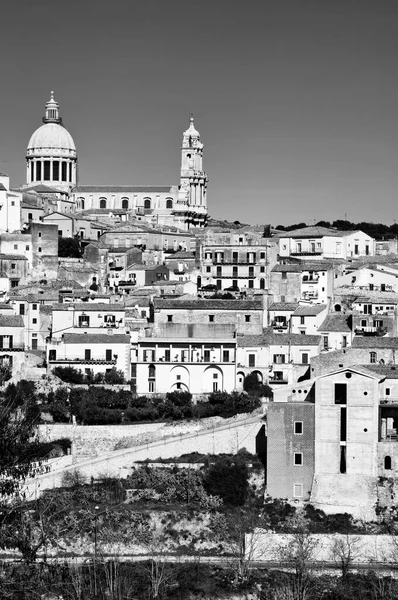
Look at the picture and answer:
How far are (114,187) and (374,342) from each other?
3964 centimetres

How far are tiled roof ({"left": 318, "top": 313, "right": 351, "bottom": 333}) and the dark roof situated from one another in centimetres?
131

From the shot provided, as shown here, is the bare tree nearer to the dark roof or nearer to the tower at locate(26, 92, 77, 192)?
the dark roof

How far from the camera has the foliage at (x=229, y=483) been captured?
3547 centimetres

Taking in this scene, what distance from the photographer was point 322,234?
192 feet

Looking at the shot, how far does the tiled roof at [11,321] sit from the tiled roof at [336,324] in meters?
9.46

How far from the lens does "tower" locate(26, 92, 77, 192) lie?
79.9m

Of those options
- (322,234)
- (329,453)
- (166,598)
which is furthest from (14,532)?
(322,234)

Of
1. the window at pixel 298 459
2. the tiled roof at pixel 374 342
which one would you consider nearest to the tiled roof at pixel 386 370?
the tiled roof at pixel 374 342

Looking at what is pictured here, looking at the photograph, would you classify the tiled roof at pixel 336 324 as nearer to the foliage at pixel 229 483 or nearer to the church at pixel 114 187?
the foliage at pixel 229 483

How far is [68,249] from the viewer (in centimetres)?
6062

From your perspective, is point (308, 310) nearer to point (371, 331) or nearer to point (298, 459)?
point (371, 331)

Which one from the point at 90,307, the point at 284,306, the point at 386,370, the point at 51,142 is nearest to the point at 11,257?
the point at 90,307

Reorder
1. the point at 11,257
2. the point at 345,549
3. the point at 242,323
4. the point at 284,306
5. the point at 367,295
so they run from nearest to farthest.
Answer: the point at 345,549 → the point at 242,323 → the point at 284,306 → the point at 367,295 → the point at 11,257

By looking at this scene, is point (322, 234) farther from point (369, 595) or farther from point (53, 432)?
point (369, 595)
